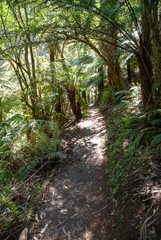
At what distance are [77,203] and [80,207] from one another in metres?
0.10

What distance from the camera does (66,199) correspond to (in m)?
2.61

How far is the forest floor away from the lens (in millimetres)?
1868

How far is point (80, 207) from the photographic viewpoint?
7.80 feet

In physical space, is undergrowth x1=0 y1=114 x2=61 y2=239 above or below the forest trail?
above

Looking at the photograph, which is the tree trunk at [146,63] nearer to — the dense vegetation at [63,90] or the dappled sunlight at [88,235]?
the dense vegetation at [63,90]

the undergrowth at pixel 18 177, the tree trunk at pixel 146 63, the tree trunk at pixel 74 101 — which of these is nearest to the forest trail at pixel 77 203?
the undergrowth at pixel 18 177

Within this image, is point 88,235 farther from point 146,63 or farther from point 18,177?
point 146,63

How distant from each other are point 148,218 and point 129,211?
31 cm

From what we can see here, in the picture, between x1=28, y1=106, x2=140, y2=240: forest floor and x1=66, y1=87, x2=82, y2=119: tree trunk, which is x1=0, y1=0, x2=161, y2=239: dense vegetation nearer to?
x1=28, y1=106, x2=140, y2=240: forest floor

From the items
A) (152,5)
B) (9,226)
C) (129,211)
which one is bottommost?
(9,226)

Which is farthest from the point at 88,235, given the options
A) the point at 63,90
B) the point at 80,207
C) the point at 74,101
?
the point at 74,101

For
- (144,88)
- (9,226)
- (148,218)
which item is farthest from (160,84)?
(9,226)

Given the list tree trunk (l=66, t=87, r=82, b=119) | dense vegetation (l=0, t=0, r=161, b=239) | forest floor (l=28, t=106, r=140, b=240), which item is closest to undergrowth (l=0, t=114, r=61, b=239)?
dense vegetation (l=0, t=0, r=161, b=239)

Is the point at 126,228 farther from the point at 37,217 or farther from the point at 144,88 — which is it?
the point at 144,88
